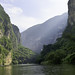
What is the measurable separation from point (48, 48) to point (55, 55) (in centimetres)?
7494

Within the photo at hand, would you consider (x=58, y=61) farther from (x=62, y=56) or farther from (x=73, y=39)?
(x=73, y=39)

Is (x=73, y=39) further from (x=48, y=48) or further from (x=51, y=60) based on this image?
(x=48, y=48)

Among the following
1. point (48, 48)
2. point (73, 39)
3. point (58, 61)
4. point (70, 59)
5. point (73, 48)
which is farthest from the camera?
point (48, 48)

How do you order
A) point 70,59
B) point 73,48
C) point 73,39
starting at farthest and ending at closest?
point 73,39, point 73,48, point 70,59

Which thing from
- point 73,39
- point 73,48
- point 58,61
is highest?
point 73,39

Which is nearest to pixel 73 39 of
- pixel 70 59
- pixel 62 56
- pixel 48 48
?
pixel 62 56

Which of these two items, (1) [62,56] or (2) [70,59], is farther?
(1) [62,56]

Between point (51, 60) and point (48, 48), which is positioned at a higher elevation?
point (48, 48)

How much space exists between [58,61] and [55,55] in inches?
237

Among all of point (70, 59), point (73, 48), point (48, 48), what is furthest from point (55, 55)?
point (48, 48)

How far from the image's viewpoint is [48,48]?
7800 inches

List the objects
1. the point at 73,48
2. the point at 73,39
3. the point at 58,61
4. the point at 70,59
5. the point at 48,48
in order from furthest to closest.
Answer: the point at 48,48
the point at 73,39
the point at 58,61
the point at 73,48
the point at 70,59

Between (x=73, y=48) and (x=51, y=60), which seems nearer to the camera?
(x=73, y=48)

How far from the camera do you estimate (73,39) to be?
130 m
